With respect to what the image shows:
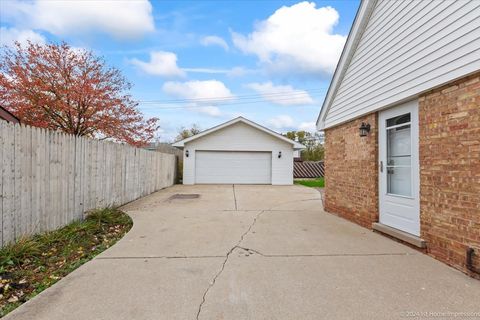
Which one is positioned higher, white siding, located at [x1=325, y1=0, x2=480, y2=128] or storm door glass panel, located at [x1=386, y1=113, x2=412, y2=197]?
white siding, located at [x1=325, y1=0, x2=480, y2=128]

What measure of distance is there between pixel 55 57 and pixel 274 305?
13176 mm

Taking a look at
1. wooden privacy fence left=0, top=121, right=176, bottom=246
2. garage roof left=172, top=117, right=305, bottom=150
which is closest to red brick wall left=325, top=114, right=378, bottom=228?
wooden privacy fence left=0, top=121, right=176, bottom=246

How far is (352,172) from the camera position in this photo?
589 centimetres

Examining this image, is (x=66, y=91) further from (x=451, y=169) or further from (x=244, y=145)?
(x=451, y=169)

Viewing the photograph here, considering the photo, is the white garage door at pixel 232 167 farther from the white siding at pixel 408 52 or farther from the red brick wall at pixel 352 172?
the white siding at pixel 408 52

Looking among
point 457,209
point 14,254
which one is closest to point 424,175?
point 457,209

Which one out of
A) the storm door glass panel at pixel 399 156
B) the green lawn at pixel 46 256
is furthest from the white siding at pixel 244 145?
the storm door glass panel at pixel 399 156

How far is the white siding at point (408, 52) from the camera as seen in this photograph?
3.20 meters

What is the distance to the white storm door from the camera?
4.16 meters

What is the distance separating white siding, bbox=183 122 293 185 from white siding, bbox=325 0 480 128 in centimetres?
928

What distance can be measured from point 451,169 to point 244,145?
12.4 m

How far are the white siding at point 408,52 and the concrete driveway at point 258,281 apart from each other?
2433 millimetres

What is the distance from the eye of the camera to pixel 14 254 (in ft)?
11.5

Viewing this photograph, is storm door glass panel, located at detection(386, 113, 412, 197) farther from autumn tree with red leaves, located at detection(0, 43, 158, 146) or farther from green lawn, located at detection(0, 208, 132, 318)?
autumn tree with red leaves, located at detection(0, 43, 158, 146)
